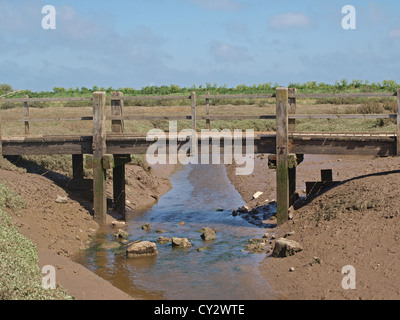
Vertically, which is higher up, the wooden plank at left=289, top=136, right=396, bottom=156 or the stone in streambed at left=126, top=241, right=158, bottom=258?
the wooden plank at left=289, top=136, right=396, bottom=156

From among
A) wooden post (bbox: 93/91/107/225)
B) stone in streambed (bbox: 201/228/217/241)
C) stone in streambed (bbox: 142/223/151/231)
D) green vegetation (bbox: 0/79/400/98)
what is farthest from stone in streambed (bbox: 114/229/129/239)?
green vegetation (bbox: 0/79/400/98)

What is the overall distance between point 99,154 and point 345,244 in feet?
26.2

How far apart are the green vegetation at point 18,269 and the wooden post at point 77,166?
212 inches

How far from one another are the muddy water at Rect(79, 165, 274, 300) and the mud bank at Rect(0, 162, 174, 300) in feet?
1.89

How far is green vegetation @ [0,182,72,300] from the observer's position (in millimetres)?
8688

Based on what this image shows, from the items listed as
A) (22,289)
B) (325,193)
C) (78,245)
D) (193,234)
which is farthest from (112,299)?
(325,193)

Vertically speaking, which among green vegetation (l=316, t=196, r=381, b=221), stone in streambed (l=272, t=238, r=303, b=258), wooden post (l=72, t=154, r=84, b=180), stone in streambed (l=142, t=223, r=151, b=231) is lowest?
stone in streambed (l=142, t=223, r=151, b=231)

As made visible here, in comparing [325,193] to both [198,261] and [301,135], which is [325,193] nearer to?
[301,135]

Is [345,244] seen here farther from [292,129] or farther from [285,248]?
[292,129]

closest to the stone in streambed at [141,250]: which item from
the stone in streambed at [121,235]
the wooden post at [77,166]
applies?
the stone in streambed at [121,235]

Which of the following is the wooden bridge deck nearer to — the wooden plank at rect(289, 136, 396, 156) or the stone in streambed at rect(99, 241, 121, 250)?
the wooden plank at rect(289, 136, 396, 156)

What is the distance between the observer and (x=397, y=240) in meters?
11.4

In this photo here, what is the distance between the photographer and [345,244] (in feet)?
39.9

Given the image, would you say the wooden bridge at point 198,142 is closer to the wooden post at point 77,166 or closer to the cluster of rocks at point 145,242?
the wooden post at point 77,166
